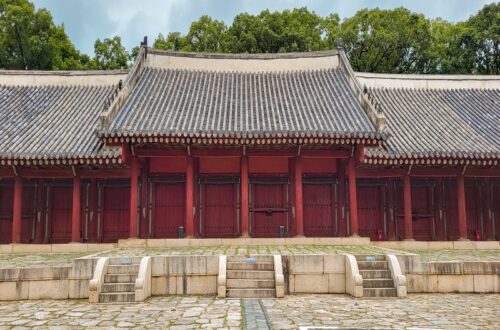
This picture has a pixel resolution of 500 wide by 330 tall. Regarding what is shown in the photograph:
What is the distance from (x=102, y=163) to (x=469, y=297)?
12.0m

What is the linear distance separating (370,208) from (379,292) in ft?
26.4

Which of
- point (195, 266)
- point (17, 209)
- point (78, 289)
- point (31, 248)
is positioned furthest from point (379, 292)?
point (17, 209)

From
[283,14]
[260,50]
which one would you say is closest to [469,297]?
[260,50]

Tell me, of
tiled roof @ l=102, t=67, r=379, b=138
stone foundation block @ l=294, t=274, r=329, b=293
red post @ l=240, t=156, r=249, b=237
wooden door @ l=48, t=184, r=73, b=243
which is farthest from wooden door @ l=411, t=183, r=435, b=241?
wooden door @ l=48, t=184, r=73, b=243

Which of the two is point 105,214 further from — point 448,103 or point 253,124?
point 448,103

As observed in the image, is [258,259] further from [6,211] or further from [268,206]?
[6,211]

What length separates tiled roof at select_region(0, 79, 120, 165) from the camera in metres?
15.9

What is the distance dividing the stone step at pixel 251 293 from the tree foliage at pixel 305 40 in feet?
89.4

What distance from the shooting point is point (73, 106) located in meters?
20.2

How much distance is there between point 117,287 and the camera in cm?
1093

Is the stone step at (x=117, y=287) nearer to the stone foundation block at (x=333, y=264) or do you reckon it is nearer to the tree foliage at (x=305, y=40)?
the stone foundation block at (x=333, y=264)

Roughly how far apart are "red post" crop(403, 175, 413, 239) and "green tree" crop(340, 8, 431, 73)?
20437mm

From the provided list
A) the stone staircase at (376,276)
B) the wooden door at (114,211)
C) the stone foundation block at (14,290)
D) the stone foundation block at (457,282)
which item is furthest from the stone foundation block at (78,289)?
the stone foundation block at (457,282)

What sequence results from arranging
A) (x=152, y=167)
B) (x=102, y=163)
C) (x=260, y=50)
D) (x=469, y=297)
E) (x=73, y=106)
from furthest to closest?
(x=260, y=50), (x=73, y=106), (x=152, y=167), (x=102, y=163), (x=469, y=297)
